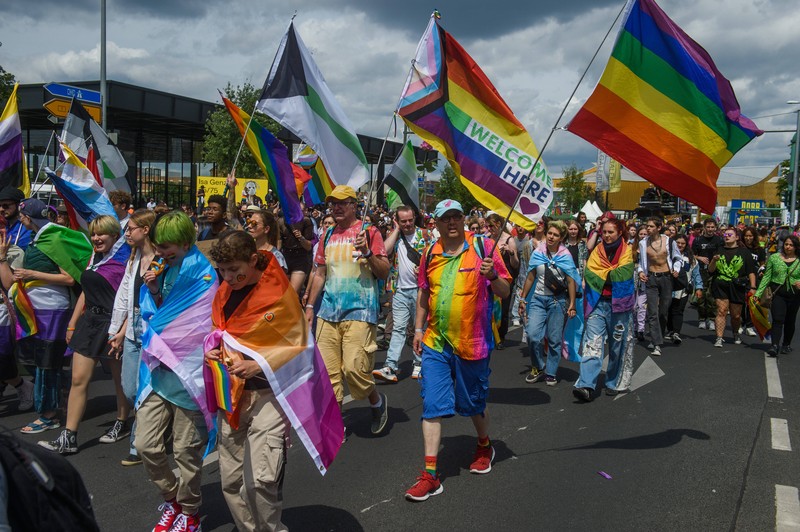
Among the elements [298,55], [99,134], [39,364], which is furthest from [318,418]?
[99,134]

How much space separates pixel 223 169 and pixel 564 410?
18940 millimetres

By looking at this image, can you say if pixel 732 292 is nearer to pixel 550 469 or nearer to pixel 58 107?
pixel 550 469

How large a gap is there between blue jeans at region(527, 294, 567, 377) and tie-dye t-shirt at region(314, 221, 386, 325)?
283cm

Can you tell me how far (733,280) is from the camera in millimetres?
11094

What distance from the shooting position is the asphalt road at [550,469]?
4.13m

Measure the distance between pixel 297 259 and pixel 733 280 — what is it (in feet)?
23.3

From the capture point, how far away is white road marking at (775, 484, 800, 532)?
4.07 m

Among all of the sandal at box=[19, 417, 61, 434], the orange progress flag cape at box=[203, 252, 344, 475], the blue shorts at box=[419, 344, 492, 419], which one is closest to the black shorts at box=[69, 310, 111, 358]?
the sandal at box=[19, 417, 61, 434]

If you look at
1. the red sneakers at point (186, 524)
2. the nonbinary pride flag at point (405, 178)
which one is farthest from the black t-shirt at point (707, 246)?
the red sneakers at point (186, 524)

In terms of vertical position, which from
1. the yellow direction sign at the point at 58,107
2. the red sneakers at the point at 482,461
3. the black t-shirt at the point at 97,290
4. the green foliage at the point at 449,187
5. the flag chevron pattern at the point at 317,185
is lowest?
the red sneakers at the point at 482,461

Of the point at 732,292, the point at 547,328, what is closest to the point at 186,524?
the point at 547,328

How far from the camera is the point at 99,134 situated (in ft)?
30.6

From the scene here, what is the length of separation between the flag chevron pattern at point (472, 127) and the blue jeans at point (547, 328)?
2372mm

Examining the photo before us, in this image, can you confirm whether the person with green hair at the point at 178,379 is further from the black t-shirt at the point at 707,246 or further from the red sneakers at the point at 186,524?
the black t-shirt at the point at 707,246
